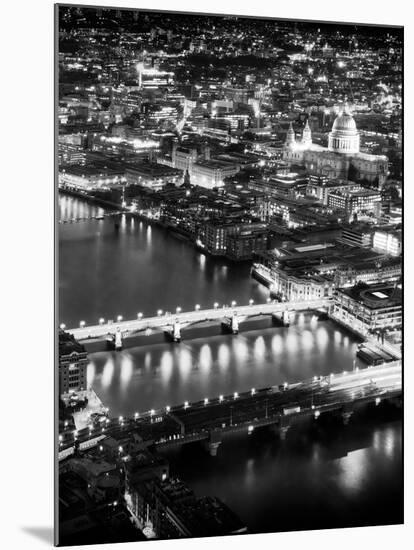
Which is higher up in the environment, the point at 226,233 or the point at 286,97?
the point at 286,97

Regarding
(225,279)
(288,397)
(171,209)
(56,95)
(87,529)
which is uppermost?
(56,95)

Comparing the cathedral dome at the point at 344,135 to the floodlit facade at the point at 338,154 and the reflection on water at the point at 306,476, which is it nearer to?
the floodlit facade at the point at 338,154

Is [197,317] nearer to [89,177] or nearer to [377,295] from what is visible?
[377,295]

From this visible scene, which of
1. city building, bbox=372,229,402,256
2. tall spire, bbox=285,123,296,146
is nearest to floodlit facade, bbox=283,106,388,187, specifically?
tall spire, bbox=285,123,296,146

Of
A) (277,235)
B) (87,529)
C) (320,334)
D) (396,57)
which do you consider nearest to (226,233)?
(277,235)

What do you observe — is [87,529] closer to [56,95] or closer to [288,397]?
[288,397]

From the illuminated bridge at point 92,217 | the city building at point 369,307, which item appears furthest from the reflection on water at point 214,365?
the illuminated bridge at point 92,217

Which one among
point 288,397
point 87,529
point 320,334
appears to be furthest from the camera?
point 320,334

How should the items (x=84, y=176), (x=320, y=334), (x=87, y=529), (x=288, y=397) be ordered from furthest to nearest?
(x=320, y=334) < (x=288, y=397) < (x=84, y=176) < (x=87, y=529)

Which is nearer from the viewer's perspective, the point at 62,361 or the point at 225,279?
the point at 62,361
